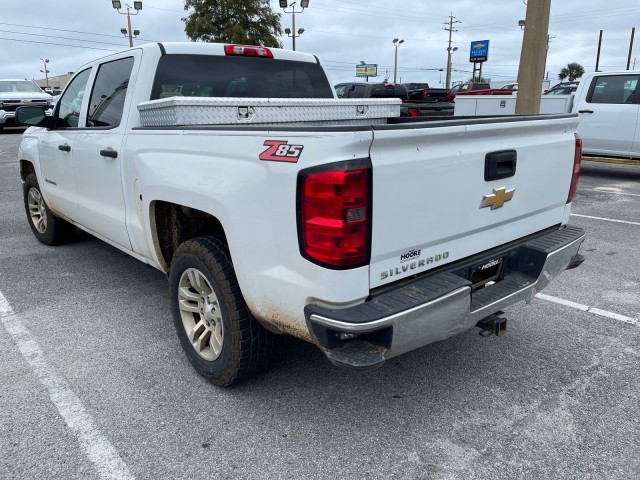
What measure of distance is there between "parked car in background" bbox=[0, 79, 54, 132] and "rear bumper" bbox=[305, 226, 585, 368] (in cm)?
1941

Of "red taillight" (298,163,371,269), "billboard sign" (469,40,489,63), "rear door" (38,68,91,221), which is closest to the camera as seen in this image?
"red taillight" (298,163,371,269)

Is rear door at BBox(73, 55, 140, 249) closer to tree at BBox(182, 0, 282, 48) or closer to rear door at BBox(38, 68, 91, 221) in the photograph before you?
rear door at BBox(38, 68, 91, 221)

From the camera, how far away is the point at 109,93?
4.02 metres

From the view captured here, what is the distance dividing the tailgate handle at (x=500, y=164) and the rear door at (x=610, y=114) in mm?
8318

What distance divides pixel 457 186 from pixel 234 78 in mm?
2204

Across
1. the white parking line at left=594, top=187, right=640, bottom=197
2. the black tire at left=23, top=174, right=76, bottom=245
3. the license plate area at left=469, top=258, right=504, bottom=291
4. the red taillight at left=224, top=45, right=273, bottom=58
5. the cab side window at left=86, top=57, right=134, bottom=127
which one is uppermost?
the red taillight at left=224, top=45, right=273, bottom=58

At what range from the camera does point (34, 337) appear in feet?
12.0

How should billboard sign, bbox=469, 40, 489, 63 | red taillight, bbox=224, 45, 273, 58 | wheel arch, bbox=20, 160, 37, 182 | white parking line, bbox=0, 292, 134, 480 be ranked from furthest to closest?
1. billboard sign, bbox=469, 40, 489, 63
2. wheel arch, bbox=20, 160, 37, 182
3. red taillight, bbox=224, 45, 273, 58
4. white parking line, bbox=0, 292, 134, 480

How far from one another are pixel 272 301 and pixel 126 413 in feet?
3.53

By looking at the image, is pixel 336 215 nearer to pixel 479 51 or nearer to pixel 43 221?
pixel 43 221

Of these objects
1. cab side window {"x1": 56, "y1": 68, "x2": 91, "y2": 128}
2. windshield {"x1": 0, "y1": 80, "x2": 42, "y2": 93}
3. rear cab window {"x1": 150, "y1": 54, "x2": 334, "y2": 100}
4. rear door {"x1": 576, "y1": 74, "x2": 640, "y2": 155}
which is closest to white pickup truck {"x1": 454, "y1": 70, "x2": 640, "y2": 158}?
rear door {"x1": 576, "y1": 74, "x2": 640, "y2": 155}

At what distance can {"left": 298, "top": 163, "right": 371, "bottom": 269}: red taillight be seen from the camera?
210cm

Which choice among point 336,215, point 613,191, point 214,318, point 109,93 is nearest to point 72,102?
point 109,93

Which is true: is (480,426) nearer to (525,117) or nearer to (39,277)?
(525,117)
